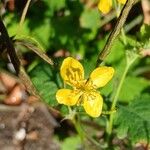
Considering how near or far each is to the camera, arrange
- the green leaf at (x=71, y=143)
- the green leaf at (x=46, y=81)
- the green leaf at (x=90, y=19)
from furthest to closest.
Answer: the green leaf at (x=90, y=19)
the green leaf at (x=71, y=143)
the green leaf at (x=46, y=81)

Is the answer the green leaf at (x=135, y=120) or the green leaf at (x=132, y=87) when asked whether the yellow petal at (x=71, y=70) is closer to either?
the green leaf at (x=135, y=120)

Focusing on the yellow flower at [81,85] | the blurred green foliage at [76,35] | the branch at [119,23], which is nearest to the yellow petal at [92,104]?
the yellow flower at [81,85]

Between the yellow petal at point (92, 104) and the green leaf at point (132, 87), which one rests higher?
the yellow petal at point (92, 104)

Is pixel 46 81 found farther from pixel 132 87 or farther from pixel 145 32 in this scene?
pixel 132 87

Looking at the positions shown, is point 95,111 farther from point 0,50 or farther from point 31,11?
point 31,11

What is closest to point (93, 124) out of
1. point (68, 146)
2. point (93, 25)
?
point (68, 146)

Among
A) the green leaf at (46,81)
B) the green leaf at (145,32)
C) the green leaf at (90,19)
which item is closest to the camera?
the green leaf at (145,32)
